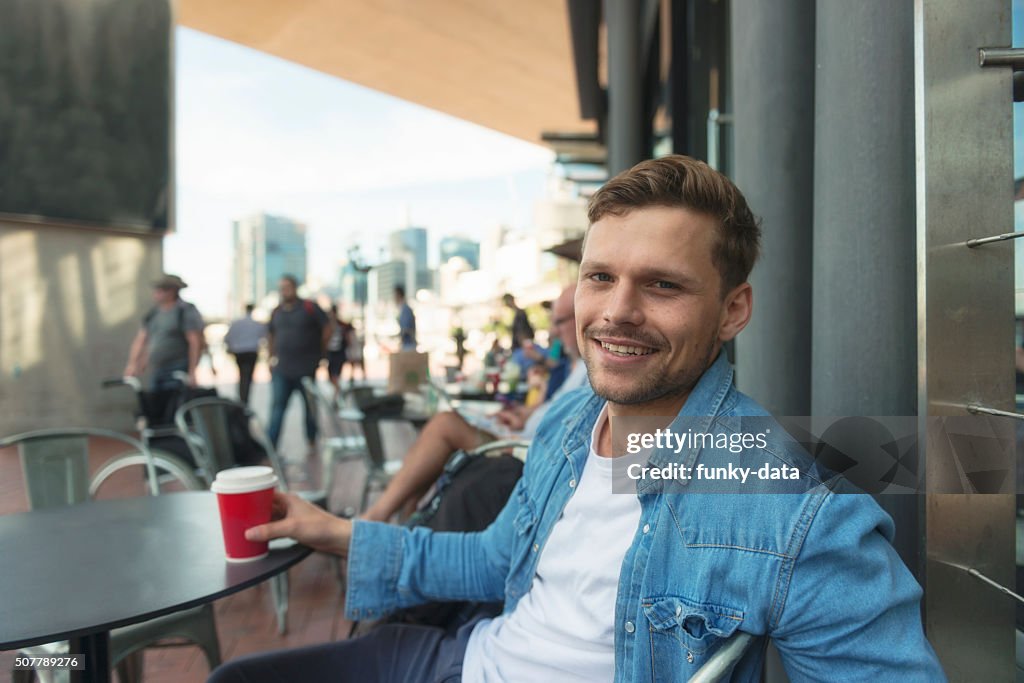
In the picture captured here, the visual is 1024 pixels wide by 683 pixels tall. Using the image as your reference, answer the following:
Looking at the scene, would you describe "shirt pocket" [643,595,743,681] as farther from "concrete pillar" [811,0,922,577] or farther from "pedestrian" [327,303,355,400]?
"pedestrian" [327,303,355,400]

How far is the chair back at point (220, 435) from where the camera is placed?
9.96 feet

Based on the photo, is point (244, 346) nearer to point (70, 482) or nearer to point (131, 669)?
point (70, 482)

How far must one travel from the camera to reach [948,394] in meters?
1.01

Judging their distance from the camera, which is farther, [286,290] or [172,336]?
[286,290]

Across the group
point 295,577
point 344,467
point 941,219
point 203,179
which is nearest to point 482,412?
point 295,577

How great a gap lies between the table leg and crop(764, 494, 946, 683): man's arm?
114 centimetres

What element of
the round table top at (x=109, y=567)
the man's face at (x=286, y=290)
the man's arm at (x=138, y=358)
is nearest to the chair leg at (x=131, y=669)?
the round table top at (x=109, y=567)

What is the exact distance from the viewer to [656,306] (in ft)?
3.46

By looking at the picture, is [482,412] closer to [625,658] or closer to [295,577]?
[295,577]

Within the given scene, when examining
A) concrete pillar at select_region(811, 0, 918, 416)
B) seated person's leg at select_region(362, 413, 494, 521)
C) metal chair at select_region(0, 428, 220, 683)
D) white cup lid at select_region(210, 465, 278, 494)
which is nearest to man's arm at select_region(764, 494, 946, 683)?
concrete pillar at select_region(811, 0, 918, 416)

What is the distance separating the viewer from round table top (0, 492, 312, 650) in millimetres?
1050

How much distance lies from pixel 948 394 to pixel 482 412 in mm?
2891

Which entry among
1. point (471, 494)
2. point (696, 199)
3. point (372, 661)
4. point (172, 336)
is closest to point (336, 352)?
point (172, 336)

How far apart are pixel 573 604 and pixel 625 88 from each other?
20.3ft
